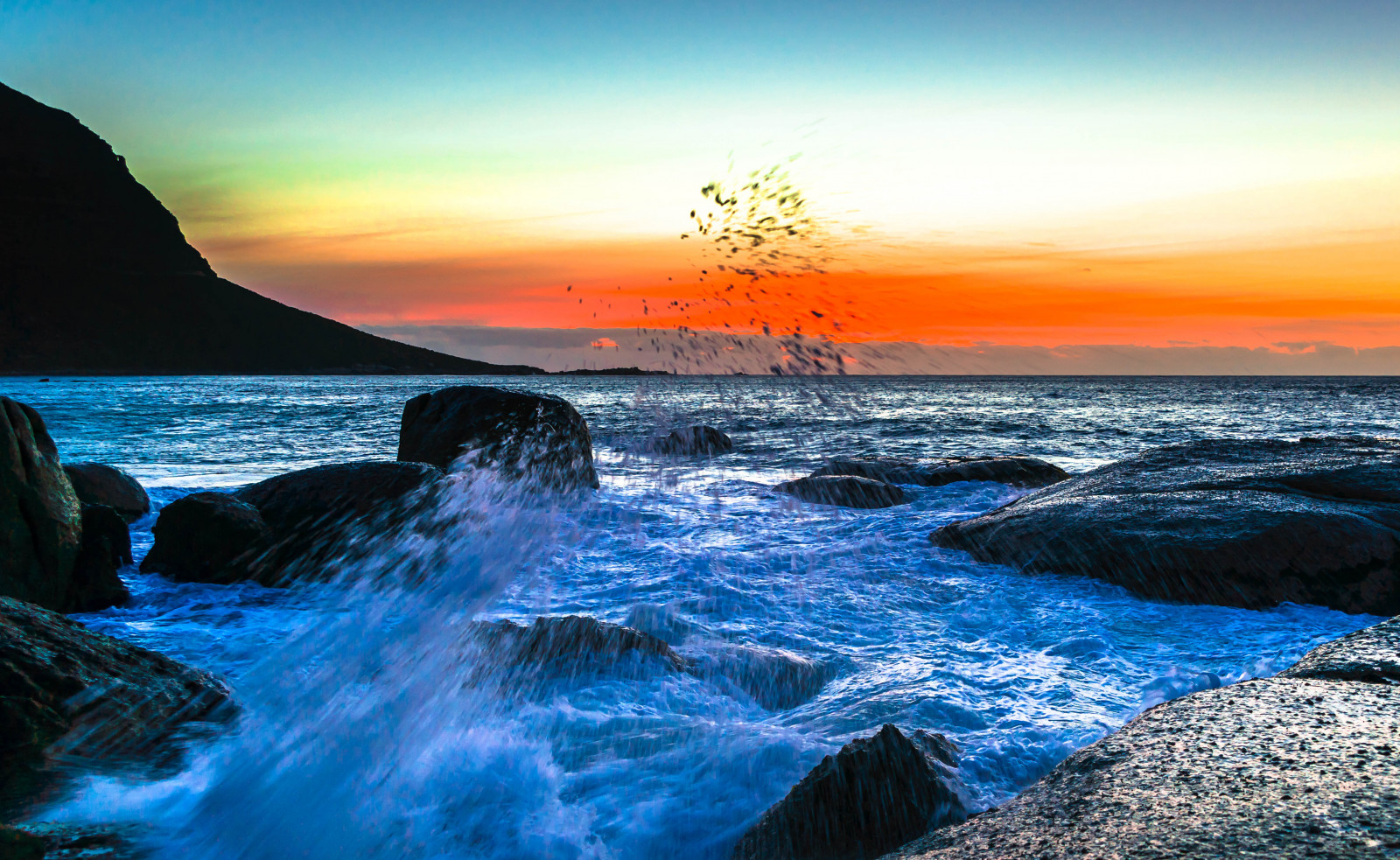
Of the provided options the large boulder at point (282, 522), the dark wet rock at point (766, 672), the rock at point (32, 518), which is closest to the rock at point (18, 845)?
the dark wet rock at point (766, 672)

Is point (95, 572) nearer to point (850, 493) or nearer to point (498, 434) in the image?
point (498, 434)

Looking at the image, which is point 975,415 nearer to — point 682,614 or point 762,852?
point 682,614

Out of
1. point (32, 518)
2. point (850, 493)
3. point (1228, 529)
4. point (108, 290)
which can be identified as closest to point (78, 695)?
point (32, 518)

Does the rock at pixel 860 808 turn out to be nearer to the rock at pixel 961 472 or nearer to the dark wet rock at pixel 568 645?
the dark wet rock at pixel 568 645

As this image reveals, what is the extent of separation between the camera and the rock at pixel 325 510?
7.04m

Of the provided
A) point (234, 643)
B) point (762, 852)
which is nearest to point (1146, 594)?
point (762, 852)

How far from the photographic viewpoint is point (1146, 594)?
6.18 metres

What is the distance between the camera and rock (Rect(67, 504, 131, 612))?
6051 millimetres

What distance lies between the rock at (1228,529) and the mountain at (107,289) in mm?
139457

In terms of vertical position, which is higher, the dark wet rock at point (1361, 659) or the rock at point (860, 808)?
the dark wet rock at point (1361, 659)

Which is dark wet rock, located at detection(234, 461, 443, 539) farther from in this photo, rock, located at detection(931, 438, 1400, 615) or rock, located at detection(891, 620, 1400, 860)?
rock, located at detection(891, 620, 1400, 860)

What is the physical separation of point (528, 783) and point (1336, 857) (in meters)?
3.04

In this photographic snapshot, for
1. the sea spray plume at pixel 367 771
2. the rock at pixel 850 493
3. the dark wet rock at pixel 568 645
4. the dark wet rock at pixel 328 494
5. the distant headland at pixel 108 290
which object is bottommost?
the sea spray plume at pixel 367 771

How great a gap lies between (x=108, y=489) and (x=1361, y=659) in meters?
12.2
